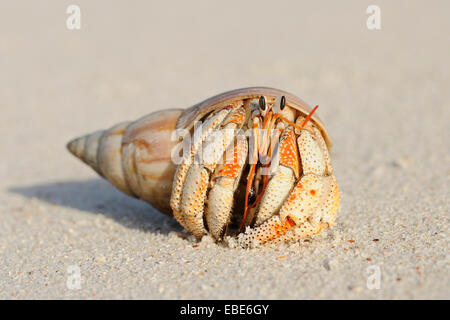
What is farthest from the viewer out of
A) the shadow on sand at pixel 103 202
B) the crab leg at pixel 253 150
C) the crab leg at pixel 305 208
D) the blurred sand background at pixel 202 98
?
the shadow on sand at pixel 103 202

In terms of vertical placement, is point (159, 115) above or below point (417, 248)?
above

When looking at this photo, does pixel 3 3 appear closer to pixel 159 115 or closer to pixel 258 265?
pixel 159 115

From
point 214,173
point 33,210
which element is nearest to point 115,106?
point 33,210

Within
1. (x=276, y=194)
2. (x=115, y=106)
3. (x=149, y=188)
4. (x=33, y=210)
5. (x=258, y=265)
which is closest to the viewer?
(x=258, y=265)

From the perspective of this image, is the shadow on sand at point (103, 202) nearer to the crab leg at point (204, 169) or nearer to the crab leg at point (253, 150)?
the crab leg at point (204, 169)

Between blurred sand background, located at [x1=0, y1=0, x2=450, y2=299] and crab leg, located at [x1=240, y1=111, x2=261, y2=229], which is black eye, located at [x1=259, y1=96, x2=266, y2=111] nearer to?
crab leg, located at [x1=240, y1=111, x2=261, y2=229]

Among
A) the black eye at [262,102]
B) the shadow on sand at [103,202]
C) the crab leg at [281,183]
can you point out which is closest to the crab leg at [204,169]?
the black eye at [262,102]
